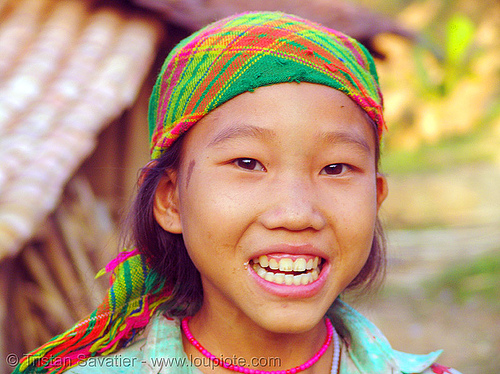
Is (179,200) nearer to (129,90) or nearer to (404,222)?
(129,90)

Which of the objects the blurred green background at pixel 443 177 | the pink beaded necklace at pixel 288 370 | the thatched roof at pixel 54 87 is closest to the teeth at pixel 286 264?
the pink beaded necklace at pixel 288 370

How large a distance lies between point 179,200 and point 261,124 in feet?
1.21

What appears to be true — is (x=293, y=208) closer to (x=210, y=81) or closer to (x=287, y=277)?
(x=287, y=277)

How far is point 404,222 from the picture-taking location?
1037 cm

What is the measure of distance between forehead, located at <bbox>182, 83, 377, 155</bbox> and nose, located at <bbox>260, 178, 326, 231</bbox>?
114mm

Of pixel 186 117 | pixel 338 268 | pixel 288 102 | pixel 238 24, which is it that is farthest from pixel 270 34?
pixel 338 268

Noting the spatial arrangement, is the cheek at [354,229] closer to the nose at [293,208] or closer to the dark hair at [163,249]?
the nose at [293,208]

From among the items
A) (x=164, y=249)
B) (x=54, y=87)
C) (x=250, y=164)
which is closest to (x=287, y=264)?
(x=250, y=164)

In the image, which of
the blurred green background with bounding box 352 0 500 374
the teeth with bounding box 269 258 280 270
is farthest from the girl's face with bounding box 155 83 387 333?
the blurred green background with bounding box 352 0 500 374

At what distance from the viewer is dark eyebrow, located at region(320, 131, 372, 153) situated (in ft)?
4.77

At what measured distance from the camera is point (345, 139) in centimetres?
149

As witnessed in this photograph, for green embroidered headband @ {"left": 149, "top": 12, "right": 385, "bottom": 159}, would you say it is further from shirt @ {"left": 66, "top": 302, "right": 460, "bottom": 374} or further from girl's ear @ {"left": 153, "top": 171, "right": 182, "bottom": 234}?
shirt @ {"left": 66, "top": 302, "right": 460, "bottom": 374}

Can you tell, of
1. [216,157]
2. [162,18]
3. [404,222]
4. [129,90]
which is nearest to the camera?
[216,157]

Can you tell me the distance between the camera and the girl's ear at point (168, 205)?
5.48 feet
